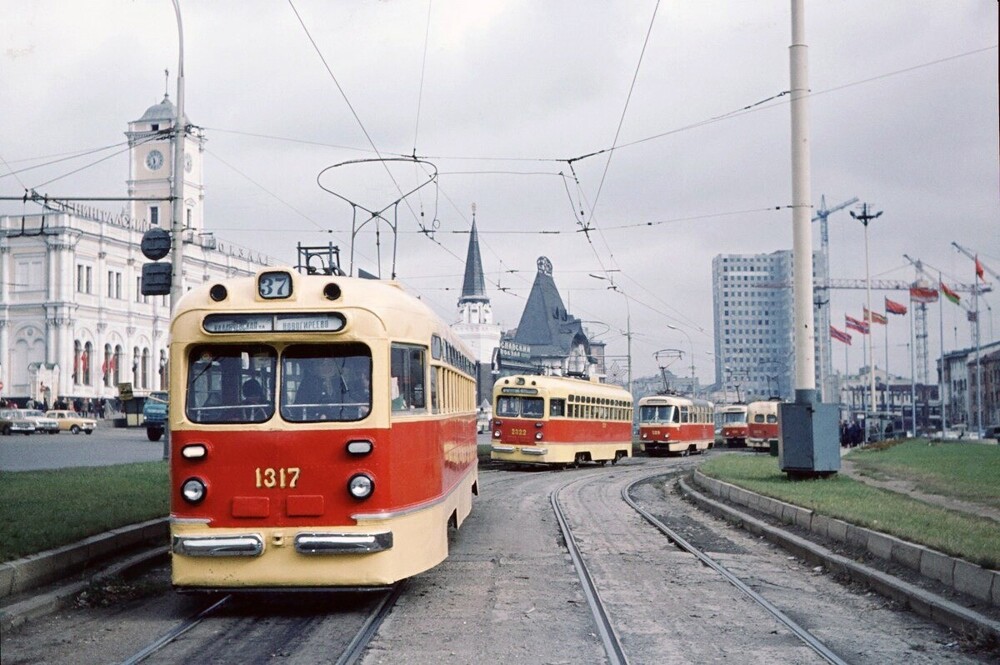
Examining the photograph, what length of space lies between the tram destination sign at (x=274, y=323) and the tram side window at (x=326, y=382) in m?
0.19

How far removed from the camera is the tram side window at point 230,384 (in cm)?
904

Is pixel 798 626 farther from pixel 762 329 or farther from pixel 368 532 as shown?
pixel 762 329

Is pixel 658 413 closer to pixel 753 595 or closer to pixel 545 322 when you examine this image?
pixel 753 595

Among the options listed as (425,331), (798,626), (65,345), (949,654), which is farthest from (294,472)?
(65,345)

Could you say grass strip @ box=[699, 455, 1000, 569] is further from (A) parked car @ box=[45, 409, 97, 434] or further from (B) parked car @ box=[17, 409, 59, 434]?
(A) parked car @ box=[45, 409, 97, 434]

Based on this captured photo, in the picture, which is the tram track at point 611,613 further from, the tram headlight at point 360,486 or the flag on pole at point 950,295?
the flag on pole at point 950,295

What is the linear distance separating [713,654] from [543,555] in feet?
17.7

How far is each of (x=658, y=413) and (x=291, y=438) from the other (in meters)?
40.8

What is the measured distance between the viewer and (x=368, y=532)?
880cm

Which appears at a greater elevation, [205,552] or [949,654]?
[205,552]

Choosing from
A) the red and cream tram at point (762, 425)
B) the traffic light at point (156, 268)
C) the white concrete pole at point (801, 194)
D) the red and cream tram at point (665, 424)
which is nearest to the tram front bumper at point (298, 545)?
the traffic light at point (156, 268)

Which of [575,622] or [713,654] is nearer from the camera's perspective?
[713,654]

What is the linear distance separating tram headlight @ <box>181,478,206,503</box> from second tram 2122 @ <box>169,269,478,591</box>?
0.01 meters

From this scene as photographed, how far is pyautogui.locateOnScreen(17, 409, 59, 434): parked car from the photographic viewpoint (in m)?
52.1
